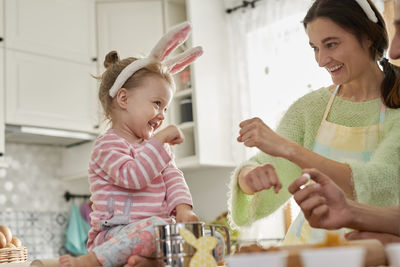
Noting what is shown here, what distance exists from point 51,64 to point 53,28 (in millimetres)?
235

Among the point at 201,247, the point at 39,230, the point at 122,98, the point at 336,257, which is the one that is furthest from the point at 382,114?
the point at 39,230

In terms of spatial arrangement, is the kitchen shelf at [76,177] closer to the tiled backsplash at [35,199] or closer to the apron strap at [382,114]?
the tiled backsplash at [35,199]

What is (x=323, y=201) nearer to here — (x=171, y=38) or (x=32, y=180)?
(x=171, y=38)

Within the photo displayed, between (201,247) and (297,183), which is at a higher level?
(297,183)

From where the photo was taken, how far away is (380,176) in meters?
1.23

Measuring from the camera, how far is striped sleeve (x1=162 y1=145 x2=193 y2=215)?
1285 millimetres

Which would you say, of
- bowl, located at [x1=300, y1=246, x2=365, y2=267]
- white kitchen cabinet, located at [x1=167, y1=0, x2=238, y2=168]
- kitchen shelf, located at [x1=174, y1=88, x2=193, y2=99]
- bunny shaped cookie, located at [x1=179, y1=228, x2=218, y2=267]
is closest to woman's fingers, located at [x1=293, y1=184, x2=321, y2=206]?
bunny shaped cookie, located at [x1=179, y1=228, x2=218, y2=267]

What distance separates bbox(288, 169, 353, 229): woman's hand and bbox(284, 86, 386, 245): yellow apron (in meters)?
0.40

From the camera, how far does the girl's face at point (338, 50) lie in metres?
1.47

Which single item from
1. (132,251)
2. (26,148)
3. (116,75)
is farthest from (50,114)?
(132,251)

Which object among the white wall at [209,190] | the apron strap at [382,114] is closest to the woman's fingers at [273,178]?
the apron strap at [382,114]

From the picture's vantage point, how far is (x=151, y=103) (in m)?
1.35

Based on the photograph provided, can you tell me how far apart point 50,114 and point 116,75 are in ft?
6.62

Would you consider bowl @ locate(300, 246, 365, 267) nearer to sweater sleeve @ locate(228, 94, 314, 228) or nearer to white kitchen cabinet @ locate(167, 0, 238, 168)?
sweater sleeve @ locate(228, 94, 314, 228)
